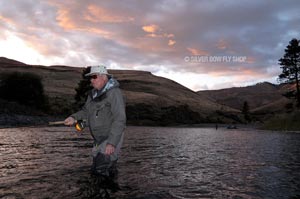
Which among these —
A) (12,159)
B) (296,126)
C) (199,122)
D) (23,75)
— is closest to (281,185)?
(12,159)

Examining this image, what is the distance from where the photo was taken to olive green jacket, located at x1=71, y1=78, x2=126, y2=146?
8398mm

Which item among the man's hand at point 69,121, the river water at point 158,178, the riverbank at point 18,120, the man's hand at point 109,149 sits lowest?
the river water at point 158,178

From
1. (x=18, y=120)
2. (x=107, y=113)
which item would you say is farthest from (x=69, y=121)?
(x=18, y=120)

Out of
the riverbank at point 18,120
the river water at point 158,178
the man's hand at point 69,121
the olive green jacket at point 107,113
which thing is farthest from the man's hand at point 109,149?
the riverbank at point 18,120

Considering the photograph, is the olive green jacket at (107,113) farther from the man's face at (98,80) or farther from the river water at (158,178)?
the river water at (158,178)

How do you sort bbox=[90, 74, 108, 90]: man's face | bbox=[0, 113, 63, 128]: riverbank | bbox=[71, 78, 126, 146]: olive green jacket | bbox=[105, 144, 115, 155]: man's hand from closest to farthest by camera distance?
bbox=[105, 144, 115, 155]: man's hand
bbox=[71, 78, 126, 146]: olive green jacket
bbox=[90, 74, 108, 90]: man's face
bbox=[0, 113, 63, 128]: riverbank

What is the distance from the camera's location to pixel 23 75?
72500 millimetres

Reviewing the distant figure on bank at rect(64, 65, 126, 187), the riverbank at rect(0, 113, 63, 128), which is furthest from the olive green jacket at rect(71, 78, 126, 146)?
the riverbank at rect(0, 113, 63, 128)

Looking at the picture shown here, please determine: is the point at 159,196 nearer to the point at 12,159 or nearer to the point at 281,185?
the point at 281,185

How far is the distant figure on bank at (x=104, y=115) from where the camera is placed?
8516 millimetres

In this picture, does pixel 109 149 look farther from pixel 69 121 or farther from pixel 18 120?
pixel 18 120

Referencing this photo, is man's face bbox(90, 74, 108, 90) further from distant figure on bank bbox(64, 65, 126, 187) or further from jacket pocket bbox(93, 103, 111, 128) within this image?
jacket pocket bbox(93, 103, 111, 128)

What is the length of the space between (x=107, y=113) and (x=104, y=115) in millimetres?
103

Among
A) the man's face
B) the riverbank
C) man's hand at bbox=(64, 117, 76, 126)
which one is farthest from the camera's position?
the riverbank
